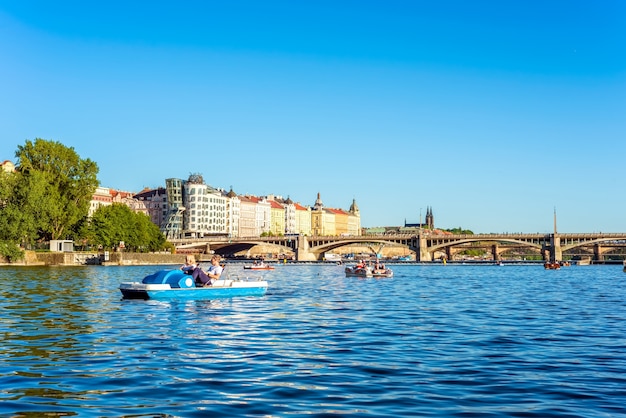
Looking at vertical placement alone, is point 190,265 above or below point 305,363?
above

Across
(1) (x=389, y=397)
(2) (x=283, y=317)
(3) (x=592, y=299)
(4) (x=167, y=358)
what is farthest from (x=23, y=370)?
(3) (x=592, y=299)

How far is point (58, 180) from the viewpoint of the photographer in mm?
105750

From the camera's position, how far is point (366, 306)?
37.6 meters

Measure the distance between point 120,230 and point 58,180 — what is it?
22.2 m

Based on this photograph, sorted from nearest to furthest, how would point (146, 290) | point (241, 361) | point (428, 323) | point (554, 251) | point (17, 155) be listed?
point (241, 361)
point (428, 323)
point (146, 290)
point (17, 155)
point (554, 251)

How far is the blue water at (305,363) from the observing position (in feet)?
43.1

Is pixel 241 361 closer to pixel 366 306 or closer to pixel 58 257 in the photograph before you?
pixel 366 306

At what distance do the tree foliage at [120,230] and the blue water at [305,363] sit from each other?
91832 mm

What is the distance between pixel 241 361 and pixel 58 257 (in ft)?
306

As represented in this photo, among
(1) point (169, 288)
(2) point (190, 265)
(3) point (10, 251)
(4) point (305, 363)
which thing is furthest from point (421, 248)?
(4) point (305, 363)

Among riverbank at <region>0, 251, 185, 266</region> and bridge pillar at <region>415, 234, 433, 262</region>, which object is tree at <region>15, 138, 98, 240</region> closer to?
riverbank at <region>0, 251, 185, 266</region>

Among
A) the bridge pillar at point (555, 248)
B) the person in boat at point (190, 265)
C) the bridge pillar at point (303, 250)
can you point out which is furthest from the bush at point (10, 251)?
the bridge pillar at point (555, 248)

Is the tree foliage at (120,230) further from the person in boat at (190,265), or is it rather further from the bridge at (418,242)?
the person in boat at (190,265)

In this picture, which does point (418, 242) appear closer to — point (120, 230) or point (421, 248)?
point (421, 248)
